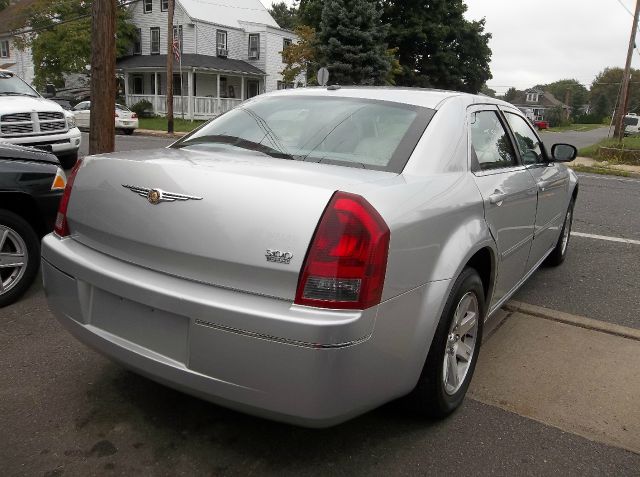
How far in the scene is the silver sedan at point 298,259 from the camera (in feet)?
6.51

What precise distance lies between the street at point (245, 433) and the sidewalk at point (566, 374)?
0.01 metres

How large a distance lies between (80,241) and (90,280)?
29 centimetres

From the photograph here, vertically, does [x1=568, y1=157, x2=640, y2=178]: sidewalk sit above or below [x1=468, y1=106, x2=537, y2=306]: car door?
below

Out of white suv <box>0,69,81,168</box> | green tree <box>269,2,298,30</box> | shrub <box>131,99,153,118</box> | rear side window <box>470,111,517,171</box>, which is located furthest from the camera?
green tree <box>269,2,298,30</box>

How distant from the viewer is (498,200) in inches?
120

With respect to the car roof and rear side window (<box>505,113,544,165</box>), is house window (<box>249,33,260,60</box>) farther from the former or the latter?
the car roof

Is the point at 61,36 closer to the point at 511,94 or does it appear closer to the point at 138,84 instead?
the point at 138,84

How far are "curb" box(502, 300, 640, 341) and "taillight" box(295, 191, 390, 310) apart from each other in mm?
2592

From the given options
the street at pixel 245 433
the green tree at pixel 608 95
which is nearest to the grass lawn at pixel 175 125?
the street at pixel 245 433

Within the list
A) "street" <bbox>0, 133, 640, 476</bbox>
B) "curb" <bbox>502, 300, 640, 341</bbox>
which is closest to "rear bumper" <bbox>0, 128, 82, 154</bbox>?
"street" <bbox>0, 133, 640, 476</bbox>

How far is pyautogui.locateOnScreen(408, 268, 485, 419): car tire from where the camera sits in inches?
97.8

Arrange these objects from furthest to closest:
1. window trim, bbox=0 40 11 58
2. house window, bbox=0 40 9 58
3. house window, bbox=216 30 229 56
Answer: house window, bbox=0 40 9 58, window trim, bbox=0 40 11 58, house window, bbox=216 30 229 56

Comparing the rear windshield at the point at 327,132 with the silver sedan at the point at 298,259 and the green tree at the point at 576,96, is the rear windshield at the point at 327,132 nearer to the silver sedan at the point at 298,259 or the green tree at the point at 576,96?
the silver sedan at the point at 298,259

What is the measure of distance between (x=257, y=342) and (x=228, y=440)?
752 millimetres
